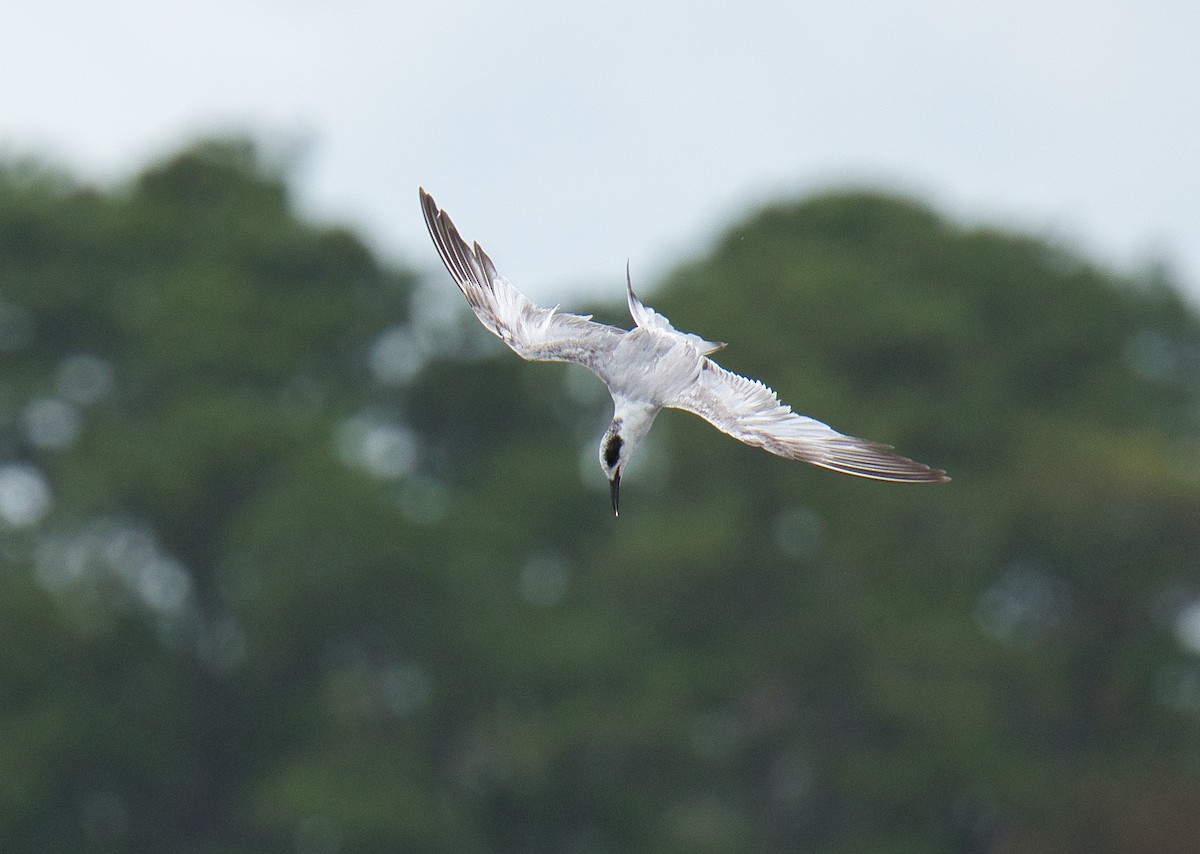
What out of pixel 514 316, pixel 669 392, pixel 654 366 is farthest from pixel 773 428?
pixel 514 316

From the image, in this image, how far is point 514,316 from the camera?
1362 cm

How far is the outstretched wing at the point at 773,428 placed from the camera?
39.2 feet

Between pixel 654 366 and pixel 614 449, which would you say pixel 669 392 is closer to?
pixel 654 366

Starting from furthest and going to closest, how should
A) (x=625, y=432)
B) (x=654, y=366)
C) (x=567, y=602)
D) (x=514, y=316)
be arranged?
(x=567, y=602), (x=514, y=316), (x=654, y=366), (x=625, y=432)

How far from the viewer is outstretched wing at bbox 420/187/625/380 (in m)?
12.9

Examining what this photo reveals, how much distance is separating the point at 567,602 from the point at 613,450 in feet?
73.0

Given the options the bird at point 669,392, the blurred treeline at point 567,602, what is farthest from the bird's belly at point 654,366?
the blurred treeline at point 567,602

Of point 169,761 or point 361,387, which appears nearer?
point 169,761

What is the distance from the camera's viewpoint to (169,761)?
32812 mm

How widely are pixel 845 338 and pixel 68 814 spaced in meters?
12.4

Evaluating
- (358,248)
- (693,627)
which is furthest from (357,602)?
(358,248)

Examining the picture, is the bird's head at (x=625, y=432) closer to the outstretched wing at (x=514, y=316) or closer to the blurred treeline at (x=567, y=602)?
the outstretched wing at (x=514, y=316)

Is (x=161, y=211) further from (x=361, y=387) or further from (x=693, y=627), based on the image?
(x=693, y=627)

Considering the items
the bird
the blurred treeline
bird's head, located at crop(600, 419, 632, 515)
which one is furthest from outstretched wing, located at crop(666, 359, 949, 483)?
the blurred treeline
